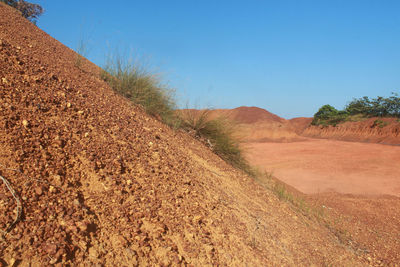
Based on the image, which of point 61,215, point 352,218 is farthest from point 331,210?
point 61,215

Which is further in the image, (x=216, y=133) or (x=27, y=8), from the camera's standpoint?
(x=27, y=8)

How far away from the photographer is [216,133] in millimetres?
5391

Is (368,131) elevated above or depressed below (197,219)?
above

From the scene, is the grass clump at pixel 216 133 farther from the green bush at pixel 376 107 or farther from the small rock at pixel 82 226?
the green bush at pixel 376 107

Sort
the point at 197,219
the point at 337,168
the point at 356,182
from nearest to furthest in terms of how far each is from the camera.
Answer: the point at 197,219, the point at 356,182, the point at 337,168

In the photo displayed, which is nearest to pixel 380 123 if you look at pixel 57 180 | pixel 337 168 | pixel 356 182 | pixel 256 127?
pixel 256 127

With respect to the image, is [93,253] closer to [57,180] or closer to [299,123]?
[57,180]

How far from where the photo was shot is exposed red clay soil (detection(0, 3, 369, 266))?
1424 mm

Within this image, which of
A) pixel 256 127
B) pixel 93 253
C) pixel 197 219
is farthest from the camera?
pixel 256 127

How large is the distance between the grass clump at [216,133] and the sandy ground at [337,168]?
0.75 m

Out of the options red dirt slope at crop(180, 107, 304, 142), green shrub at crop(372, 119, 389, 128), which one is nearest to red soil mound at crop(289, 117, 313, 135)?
red dirt slope at crop(180, 107, 304, 142)

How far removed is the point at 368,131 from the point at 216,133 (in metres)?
16.4

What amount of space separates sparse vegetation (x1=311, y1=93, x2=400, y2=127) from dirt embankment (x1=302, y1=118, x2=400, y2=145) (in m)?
0.82

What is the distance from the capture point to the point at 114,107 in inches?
133
